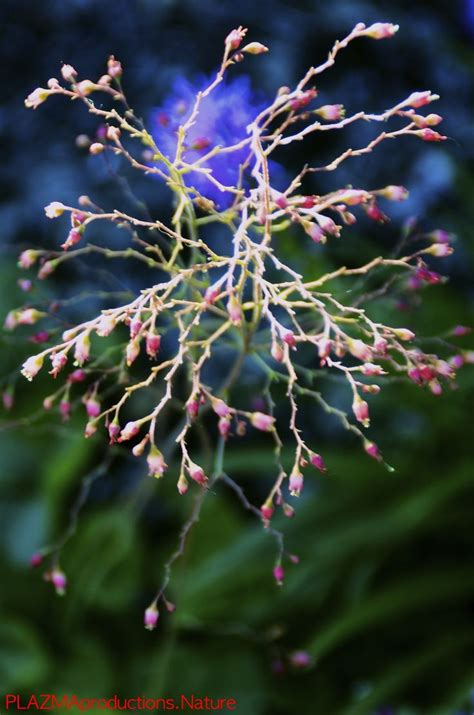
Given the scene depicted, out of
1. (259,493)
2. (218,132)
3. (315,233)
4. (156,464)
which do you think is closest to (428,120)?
(315,233)

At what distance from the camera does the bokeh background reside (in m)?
1.63

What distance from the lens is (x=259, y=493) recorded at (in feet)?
7.22

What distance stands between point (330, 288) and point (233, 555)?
1.75 ft

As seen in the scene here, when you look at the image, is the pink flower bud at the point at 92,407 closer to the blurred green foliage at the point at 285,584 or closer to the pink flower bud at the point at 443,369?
the pink flower bud at the point at 443,369

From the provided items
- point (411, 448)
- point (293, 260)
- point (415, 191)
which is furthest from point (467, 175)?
point (411, 448)

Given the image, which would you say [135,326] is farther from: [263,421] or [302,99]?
[302,99]

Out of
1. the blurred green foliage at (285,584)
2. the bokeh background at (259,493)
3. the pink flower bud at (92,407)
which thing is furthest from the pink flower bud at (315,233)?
the blurred green foliage at (285,584)

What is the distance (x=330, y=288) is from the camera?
168 centimetres

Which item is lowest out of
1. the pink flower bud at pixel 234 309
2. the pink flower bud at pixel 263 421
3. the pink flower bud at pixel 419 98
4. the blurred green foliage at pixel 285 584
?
the blurred green foliage at pixel 285 584

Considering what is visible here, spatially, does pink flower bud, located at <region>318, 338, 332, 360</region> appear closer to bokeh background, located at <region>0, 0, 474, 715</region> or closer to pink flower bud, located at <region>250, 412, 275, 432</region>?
pink flower bud, located at <region>250, 412, 275, 432</region>

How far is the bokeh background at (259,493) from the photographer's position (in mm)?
1626

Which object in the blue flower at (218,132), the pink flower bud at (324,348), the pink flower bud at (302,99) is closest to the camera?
the pink flower bud at (324,348)

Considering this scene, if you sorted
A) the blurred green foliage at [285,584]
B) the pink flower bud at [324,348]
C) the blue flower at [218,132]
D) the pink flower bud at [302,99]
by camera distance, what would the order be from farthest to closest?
1. the blurred green foliage at [285,584]
2. the blue flower at [218,132]
3. the pink flower bud at [302,99]
4. the pink flower bud at [324,348]

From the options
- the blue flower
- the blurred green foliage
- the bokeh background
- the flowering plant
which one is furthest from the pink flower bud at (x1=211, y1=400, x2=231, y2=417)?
the blurred green foliage
